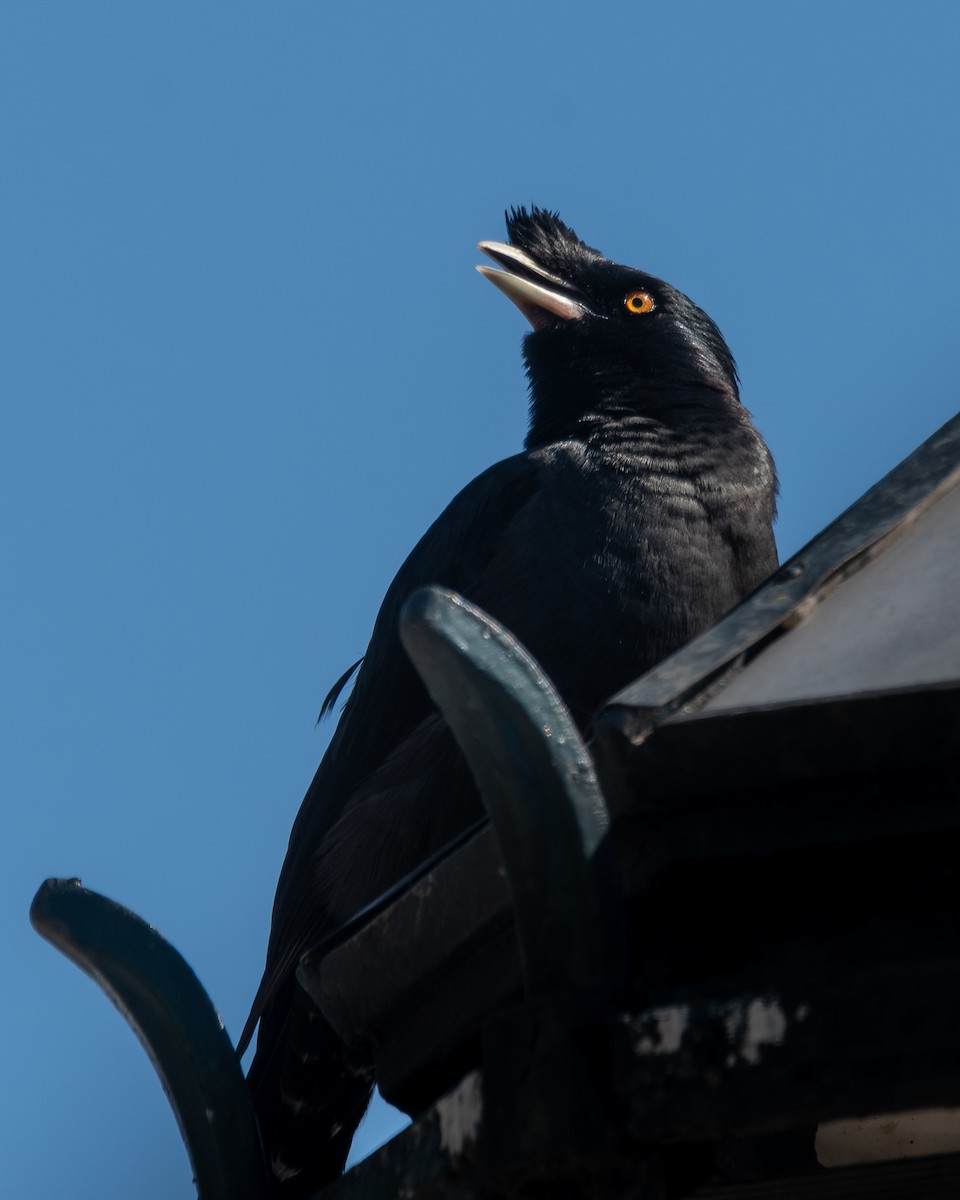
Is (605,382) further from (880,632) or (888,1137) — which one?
(880,632)

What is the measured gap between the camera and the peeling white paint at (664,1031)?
1.26m

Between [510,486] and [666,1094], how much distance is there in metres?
4.00

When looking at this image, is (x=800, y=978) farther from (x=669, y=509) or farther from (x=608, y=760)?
(x=669, y=509)

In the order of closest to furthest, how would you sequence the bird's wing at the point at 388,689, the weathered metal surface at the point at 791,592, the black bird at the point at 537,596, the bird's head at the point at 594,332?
1. the weathered metal surface at the point at 791,592
2. the black bird at the point at 537,596
3. the bird's wing at the point at 388,689
4. the bird's head at the point at 594,332

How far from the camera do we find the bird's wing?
4.69m

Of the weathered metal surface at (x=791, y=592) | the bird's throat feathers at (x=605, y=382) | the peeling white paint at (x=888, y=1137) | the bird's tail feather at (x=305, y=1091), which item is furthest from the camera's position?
the bird's throat feathers at (x=605, y=382)

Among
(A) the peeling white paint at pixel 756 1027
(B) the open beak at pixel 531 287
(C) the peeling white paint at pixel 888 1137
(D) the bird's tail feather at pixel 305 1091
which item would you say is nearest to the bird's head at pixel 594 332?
(B) the open beak at pixel 531 287

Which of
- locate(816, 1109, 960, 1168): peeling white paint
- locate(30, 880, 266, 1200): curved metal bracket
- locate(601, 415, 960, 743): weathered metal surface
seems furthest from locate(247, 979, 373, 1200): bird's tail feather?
locate(601, 415, 960, 743): weathered metal surface

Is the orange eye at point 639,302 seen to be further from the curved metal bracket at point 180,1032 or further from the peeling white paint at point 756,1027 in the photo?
the peeling white paint at point 756,1027

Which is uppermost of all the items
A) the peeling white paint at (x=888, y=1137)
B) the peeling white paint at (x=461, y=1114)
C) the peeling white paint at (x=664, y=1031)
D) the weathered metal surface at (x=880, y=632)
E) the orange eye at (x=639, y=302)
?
the orange eye at (x=639, y=302)

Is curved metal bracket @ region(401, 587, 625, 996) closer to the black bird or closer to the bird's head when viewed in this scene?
the black bird

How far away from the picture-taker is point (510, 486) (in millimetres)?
5188

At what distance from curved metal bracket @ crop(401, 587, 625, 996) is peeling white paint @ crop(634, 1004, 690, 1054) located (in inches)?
2.2

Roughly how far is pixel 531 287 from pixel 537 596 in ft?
6.28
